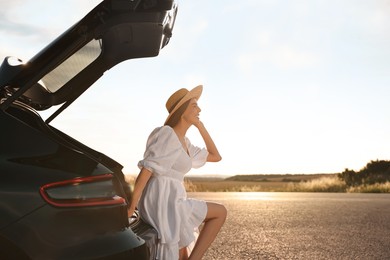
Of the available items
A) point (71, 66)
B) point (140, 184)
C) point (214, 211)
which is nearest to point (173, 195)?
point (140, 184)

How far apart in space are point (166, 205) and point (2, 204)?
169 centimetres

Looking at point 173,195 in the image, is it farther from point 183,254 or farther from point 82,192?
point 82,192

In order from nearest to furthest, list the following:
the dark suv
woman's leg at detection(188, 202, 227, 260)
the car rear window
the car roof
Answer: the dark suv, the car roof, the car rear window, woman's leg at detection(188, 202, 227, 260)

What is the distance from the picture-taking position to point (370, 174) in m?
40.3

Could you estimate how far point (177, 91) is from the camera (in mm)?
4875

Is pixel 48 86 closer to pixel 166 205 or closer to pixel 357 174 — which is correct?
pixel 166 205

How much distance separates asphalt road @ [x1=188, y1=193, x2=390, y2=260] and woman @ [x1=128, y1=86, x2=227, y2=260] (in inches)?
101

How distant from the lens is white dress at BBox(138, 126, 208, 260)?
4262mm

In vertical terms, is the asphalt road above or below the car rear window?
below

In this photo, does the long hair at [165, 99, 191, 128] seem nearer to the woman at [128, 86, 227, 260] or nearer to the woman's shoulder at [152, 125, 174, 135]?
the woman at [128, 86, 227, 260]

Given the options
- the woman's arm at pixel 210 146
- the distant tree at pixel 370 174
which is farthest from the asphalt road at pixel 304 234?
the distant tree at pixel 370 174

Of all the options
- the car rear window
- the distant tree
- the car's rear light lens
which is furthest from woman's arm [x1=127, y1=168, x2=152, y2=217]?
the distant tree

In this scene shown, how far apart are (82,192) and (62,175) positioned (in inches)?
4.6

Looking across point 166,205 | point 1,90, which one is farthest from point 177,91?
point 1,90
